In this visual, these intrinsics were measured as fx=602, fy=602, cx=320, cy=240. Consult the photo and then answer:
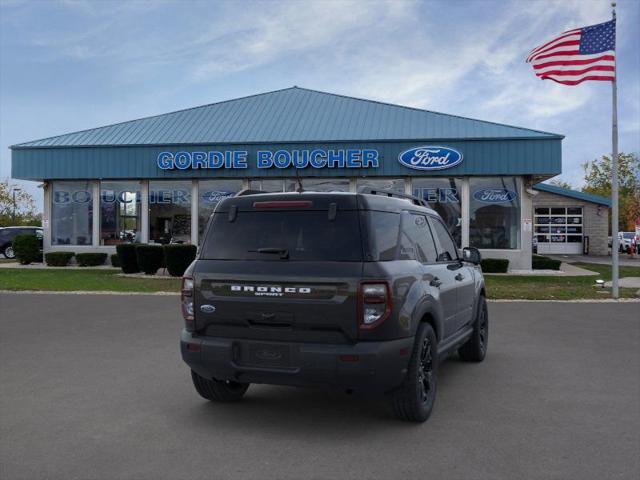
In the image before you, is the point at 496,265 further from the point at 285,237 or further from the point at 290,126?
the point at 285,237

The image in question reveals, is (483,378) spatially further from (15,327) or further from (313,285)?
(15,327)

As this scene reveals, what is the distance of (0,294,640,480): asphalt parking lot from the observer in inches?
163

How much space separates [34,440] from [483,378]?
4.50 m

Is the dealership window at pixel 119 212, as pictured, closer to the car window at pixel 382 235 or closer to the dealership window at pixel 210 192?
the dealership window at pixel 210 192

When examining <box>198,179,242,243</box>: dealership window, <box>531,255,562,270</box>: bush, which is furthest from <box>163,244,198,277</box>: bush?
<box>531,255,562,270</box>: bush

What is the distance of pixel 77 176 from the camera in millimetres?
25500

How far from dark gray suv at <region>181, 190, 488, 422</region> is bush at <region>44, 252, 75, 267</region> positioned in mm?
21549

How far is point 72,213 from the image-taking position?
26453 millimetres

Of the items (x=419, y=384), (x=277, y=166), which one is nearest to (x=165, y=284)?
(x=277, y=166)

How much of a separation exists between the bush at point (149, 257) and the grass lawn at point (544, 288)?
10854 mm

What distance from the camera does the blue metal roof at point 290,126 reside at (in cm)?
2389

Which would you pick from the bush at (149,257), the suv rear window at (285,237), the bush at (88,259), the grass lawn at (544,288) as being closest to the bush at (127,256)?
the bush at (149,257)

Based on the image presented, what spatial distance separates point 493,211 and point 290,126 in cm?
913

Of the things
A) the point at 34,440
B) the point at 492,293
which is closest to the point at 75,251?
the point at 492,293
